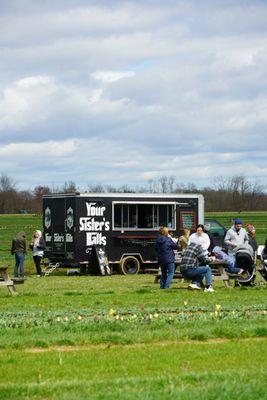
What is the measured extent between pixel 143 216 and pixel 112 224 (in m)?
1.21

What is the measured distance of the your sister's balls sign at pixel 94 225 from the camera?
99.1 ft

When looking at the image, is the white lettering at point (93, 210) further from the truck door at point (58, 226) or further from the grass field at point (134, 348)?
the grass field at point (134, 348)

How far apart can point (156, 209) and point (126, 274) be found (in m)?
2.46

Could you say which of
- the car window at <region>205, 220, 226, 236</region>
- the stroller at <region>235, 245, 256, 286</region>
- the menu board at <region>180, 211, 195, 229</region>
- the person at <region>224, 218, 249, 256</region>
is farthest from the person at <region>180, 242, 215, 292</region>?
the car window at <region>205, 220, 226, 236</region>

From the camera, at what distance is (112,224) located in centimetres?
3056

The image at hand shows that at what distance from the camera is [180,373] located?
9289mm

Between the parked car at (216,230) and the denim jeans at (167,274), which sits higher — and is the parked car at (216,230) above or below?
above

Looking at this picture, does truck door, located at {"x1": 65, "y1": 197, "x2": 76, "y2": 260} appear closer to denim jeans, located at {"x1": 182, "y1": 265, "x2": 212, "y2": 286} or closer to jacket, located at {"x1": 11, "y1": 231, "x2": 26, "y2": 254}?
jacket, located at {"x1": 11, "y1": 231, "x2": 26, "y2": 254}

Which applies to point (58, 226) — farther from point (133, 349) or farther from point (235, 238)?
point (133, 349)

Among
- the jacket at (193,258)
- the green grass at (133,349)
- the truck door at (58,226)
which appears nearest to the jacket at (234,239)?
the jacket at (193,258)

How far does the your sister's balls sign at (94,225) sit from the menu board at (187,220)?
8.98ft

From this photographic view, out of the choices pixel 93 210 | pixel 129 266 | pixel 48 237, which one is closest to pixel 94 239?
pixel 93 210

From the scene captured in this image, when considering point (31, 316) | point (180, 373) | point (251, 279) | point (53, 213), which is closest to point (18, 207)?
point (53, 213)

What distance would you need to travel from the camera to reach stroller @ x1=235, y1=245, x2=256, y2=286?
23.0 m
